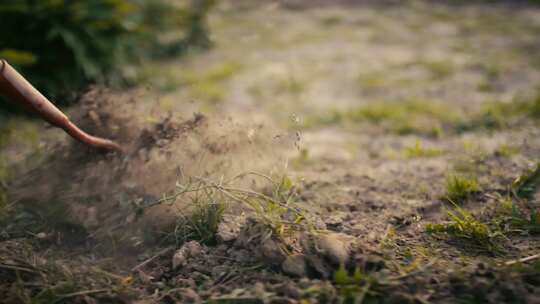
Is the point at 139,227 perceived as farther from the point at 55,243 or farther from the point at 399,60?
the point at 399,60

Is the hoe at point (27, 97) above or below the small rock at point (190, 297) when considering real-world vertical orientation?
above

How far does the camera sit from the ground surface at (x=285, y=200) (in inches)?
75.0

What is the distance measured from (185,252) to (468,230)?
52.3 inches

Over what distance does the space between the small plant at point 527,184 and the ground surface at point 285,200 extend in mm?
46

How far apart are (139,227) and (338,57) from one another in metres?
4.48

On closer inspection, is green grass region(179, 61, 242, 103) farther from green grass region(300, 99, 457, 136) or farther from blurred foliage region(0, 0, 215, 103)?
green grass region(300, 99, 457, 136)

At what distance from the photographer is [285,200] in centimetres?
245

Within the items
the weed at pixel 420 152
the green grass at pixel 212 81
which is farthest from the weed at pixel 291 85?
the weed at pixel 420 152

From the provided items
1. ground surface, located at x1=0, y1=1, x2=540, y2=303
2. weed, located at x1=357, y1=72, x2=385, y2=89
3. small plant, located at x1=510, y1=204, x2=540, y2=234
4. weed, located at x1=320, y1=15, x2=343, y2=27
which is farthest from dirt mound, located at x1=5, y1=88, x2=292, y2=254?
weed, located at x1=320, y1=15, x2=343, y2=27

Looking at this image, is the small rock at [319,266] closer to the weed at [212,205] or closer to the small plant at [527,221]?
the weed at [212,205]

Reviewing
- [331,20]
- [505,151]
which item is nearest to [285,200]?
[505,151]

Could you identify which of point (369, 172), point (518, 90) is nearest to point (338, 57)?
point (518, 90)

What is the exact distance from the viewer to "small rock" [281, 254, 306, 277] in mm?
1915

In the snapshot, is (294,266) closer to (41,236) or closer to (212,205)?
(212,205)
